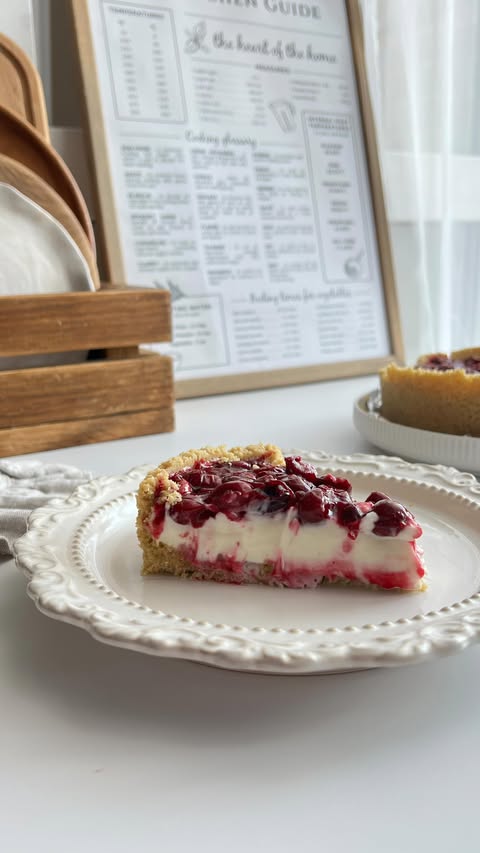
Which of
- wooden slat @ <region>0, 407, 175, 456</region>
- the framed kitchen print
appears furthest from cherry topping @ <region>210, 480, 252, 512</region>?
the framed kitchen print

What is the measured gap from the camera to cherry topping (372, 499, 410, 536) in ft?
2.08

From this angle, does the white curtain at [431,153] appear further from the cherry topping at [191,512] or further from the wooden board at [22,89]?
the cherry topping at [191,512]

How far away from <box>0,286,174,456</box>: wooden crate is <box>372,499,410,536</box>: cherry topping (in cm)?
58

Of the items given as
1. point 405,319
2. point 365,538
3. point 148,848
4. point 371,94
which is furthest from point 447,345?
point 148,848

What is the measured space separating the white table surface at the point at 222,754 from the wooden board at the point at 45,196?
0.67 m

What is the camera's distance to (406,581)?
613 millimetres

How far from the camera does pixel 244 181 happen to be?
62.5 inches

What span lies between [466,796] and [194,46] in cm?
143

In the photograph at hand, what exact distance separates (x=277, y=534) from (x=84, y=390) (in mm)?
538

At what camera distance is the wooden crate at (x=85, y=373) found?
1.07 m

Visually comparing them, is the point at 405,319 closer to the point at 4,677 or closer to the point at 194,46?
the point at 194,46

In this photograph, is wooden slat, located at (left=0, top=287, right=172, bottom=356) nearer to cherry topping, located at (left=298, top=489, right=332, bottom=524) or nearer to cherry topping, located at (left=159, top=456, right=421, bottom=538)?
cherry topping, located at (left=159, top=456, right=421, bottom=538)

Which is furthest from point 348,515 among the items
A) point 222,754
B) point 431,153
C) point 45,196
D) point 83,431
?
point 431,153

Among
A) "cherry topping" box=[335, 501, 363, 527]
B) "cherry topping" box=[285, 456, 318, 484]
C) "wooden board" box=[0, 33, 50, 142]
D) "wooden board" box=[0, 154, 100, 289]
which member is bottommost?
"cherry topping" box=[335, 501, 363, 527]
